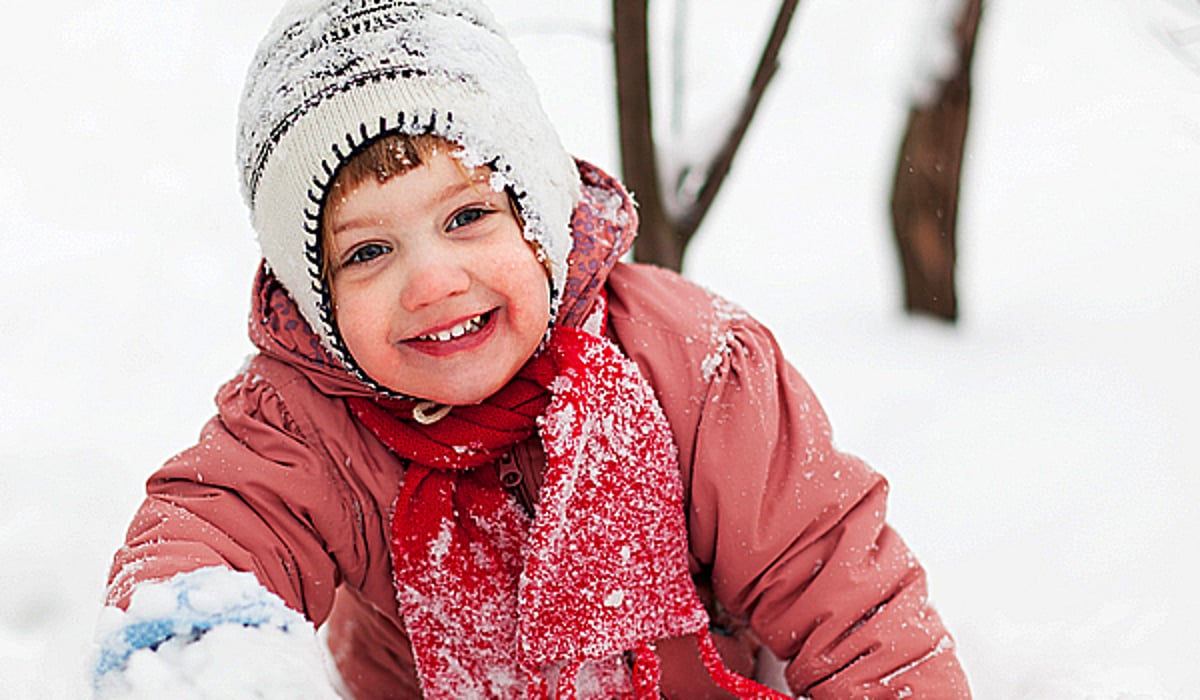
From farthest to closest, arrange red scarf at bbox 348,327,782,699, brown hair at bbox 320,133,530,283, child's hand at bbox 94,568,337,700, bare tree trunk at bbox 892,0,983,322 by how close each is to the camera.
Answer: bare tree trunk at bbox 892,0,983,322 → red scarf at bbox 348,327,782,699 → brown hair at bbox 320,133,530,283 → child's hand at bbox 94,568,337,700

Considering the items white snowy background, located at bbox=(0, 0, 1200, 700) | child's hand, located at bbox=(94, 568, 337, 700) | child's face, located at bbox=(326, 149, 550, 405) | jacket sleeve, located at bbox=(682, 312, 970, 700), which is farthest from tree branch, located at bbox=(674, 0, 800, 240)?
child's hand, located at bbox=(94, 568, 337, 700)

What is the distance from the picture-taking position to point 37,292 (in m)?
2.97

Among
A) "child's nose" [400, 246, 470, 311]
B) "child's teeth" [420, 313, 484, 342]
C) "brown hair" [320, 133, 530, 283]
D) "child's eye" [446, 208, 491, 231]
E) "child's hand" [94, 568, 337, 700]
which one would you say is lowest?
"child's hand" [94, 568, 337, 700]

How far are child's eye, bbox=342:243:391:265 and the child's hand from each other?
13.3 inches

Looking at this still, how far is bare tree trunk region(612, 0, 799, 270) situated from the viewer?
1782mm

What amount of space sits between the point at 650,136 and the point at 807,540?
2.51ft

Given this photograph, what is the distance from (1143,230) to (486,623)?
2.38m

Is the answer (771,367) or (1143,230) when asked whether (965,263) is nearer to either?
(1143,230)

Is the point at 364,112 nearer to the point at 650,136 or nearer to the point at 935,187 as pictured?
the point at 650,136

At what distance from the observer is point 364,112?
1.20 metres

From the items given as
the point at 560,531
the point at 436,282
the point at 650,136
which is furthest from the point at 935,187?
the point at 436,282

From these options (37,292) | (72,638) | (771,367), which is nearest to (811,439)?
(771,367)

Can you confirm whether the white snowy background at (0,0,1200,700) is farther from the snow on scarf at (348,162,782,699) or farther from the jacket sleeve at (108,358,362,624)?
the snow on scarf at (348,162,782,699)

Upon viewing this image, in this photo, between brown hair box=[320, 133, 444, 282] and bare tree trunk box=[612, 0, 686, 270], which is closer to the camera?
brown hair box=[320, 133, 444, 282]
